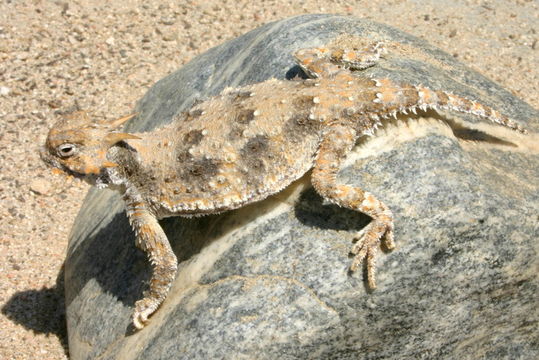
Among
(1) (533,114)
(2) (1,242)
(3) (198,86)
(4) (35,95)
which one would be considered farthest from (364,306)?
(4) (35,95)

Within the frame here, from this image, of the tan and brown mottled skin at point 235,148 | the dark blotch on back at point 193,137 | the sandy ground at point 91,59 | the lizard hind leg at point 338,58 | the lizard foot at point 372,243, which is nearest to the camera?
the lizard foot at point 372,243

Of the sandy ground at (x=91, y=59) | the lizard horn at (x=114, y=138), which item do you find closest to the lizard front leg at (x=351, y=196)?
the lizard horn at (x=114, y=138)

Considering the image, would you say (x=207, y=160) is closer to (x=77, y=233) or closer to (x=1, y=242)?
(x=77, y=233)

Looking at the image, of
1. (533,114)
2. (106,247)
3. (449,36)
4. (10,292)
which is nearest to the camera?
(533,114)

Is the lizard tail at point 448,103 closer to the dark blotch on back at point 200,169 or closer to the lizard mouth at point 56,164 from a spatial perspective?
the dark blotch on back at point 200,169

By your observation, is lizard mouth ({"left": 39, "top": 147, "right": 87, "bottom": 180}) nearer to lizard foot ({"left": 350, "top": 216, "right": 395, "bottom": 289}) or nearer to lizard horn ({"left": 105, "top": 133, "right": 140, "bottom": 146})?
lizard horn ({"left": 105, "top": 133, "right": 140, "bottom": 146})

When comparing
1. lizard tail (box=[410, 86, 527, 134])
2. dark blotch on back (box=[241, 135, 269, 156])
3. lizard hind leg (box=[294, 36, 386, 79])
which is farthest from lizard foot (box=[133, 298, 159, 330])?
lizard tail (box=[410, 86, 527, 134])

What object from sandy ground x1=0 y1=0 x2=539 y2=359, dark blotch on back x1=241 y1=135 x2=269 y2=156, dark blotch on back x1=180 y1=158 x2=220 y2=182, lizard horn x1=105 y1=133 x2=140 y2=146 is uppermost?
lizard horn x1=105 y1=133 x2=140 y2=146
